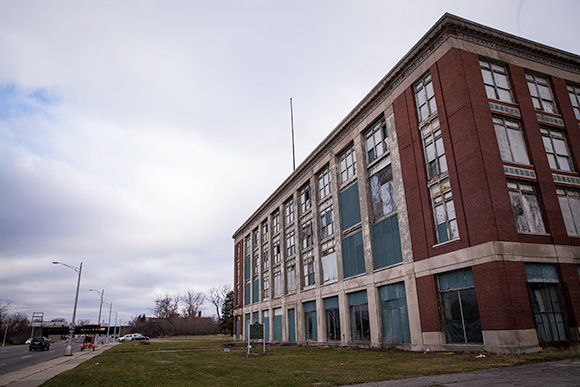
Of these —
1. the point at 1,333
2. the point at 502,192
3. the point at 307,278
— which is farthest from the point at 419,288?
the point at 1,333

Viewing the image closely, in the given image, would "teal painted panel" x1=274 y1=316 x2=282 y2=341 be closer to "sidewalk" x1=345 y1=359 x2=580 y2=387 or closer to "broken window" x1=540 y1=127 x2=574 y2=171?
"broken window" x1=540 y1=127 x2=574 y2=171

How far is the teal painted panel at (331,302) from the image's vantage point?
34281mm

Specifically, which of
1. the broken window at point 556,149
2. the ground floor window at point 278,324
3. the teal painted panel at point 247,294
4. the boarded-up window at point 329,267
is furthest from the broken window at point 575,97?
the teal painted panel at point 247,294

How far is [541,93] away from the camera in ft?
83.3

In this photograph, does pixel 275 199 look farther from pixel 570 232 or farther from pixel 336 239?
pixel 570 232

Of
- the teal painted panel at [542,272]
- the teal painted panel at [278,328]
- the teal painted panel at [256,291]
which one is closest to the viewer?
the teal painted panel at [542,272]

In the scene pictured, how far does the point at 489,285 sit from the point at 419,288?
528 centimetres

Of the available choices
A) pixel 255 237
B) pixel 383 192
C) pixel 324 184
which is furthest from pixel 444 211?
pixel 255 237

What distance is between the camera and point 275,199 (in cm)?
5147

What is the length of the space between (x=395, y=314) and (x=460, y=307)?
598 cm

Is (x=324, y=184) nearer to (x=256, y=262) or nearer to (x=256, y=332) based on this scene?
(x=256, y=332)

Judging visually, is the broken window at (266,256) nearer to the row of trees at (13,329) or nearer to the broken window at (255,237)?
the broken window at (255,237)

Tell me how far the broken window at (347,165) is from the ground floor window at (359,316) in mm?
9892

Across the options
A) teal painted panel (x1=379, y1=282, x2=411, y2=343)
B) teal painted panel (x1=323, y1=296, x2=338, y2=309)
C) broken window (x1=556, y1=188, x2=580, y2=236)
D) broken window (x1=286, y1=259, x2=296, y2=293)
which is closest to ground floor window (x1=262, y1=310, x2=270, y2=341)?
broken window (x1=286, y1=259, x2=296, y2=293)
